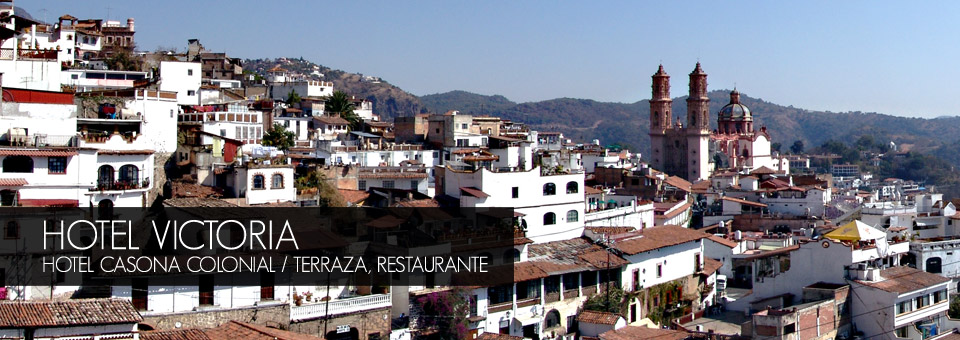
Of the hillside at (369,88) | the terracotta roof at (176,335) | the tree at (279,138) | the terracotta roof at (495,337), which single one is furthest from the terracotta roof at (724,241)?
the hillside at (369,88)

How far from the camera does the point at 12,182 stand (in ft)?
99.1

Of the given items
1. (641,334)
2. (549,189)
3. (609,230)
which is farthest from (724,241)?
(641,334)

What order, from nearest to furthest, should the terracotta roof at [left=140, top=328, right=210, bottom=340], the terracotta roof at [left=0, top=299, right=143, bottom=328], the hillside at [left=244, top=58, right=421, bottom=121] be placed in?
1. the terracotta roof at [left=0, top=299, right=143, bottom=328]
2. the terracotta roof at [left=140, top=328, right=210, bottom=340]
3. the hillside at [left=244, top=58, right=421, bottom=121]

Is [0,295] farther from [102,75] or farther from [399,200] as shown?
[102,75]

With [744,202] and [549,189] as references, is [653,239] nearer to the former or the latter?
[549,189]

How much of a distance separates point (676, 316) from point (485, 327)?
9.92 m

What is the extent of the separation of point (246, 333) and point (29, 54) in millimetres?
17868

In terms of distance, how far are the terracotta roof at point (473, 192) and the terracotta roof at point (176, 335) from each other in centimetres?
1473

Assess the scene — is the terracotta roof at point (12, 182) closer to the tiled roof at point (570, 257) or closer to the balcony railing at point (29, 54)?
the balcony railing at point (29, 54)

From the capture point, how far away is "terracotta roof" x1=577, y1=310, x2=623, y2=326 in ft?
112

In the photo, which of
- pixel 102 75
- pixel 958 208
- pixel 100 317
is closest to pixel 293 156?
pixel 102 75

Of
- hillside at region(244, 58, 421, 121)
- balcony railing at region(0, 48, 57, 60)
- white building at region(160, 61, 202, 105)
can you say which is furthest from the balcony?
hillside at region(244, 58, 421, 121)

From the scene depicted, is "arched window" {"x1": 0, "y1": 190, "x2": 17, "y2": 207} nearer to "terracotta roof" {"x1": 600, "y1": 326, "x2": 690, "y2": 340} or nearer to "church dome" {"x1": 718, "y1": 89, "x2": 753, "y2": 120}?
"terracotta roof" {"x1": 600, "y1": 326, "x2": 690, "y2": 340}

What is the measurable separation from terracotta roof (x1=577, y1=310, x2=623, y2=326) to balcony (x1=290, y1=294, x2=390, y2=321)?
7.22m
